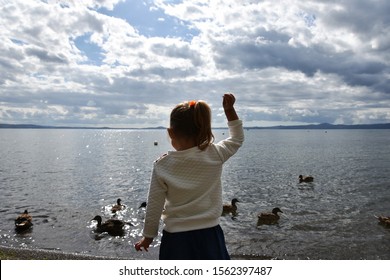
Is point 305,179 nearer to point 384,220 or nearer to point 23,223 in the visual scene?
point 384,220

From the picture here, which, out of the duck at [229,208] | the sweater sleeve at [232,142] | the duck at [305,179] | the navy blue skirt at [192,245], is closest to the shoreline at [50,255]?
the duck at [229,208]

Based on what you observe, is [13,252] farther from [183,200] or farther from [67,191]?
[67,191]

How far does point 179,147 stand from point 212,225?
931mm

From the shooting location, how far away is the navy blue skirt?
12.8 feet

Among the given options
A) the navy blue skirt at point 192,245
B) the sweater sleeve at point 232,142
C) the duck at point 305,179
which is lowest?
the duck at point 305,179

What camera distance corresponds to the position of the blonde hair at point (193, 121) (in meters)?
3.75

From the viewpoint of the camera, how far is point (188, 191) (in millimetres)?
3828

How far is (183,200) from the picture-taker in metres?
3.88

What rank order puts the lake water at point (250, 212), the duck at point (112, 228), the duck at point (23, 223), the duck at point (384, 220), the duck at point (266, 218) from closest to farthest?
the lake water at point (250, 212) → the duck at point (112, 228) → the duck at point (23, 223) → the duck at point (384, 220) → the duck at point (266, 218)

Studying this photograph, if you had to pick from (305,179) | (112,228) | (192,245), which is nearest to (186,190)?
(192,245)

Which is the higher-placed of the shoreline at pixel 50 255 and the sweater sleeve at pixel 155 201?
the sweater sleeve at pixel 155 201

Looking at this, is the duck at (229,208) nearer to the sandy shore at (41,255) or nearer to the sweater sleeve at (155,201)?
the sandy shore at (41,255)

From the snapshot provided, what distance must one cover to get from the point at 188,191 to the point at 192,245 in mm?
600
